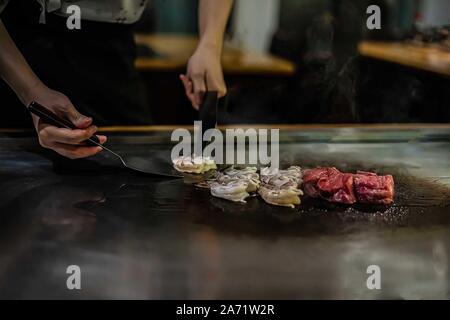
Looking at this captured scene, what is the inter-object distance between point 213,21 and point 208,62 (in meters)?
0.22

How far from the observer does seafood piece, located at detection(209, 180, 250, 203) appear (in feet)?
5.45

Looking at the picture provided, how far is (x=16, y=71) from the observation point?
6.37 feet

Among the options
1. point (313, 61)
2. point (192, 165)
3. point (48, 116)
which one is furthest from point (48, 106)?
point (313, 61)

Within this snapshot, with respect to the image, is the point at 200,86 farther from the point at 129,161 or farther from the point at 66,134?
the point at 66,134

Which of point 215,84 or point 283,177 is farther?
point 215,84

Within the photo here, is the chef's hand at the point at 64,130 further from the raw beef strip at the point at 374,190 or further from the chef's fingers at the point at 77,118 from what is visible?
the raw beef strip at the point at 374,190

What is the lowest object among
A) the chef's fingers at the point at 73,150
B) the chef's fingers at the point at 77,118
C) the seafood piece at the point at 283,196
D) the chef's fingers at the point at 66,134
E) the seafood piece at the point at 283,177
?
the seafood piece at the point at 283,196

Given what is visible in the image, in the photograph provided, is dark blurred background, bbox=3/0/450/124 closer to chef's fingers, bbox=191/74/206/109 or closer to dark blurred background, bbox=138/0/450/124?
dark blurred background, bbox=138/0/450/124

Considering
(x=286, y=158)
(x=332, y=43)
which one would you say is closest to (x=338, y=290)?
(x=286, y=158)

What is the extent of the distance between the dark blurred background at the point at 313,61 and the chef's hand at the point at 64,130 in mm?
1671

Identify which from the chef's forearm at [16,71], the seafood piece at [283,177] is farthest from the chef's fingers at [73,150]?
the seafood piece at [283,177]

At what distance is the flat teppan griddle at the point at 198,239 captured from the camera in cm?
122

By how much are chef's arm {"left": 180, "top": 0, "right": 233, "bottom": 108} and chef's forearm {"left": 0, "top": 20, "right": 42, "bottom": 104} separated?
560 mm

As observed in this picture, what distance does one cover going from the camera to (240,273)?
1.27 m
